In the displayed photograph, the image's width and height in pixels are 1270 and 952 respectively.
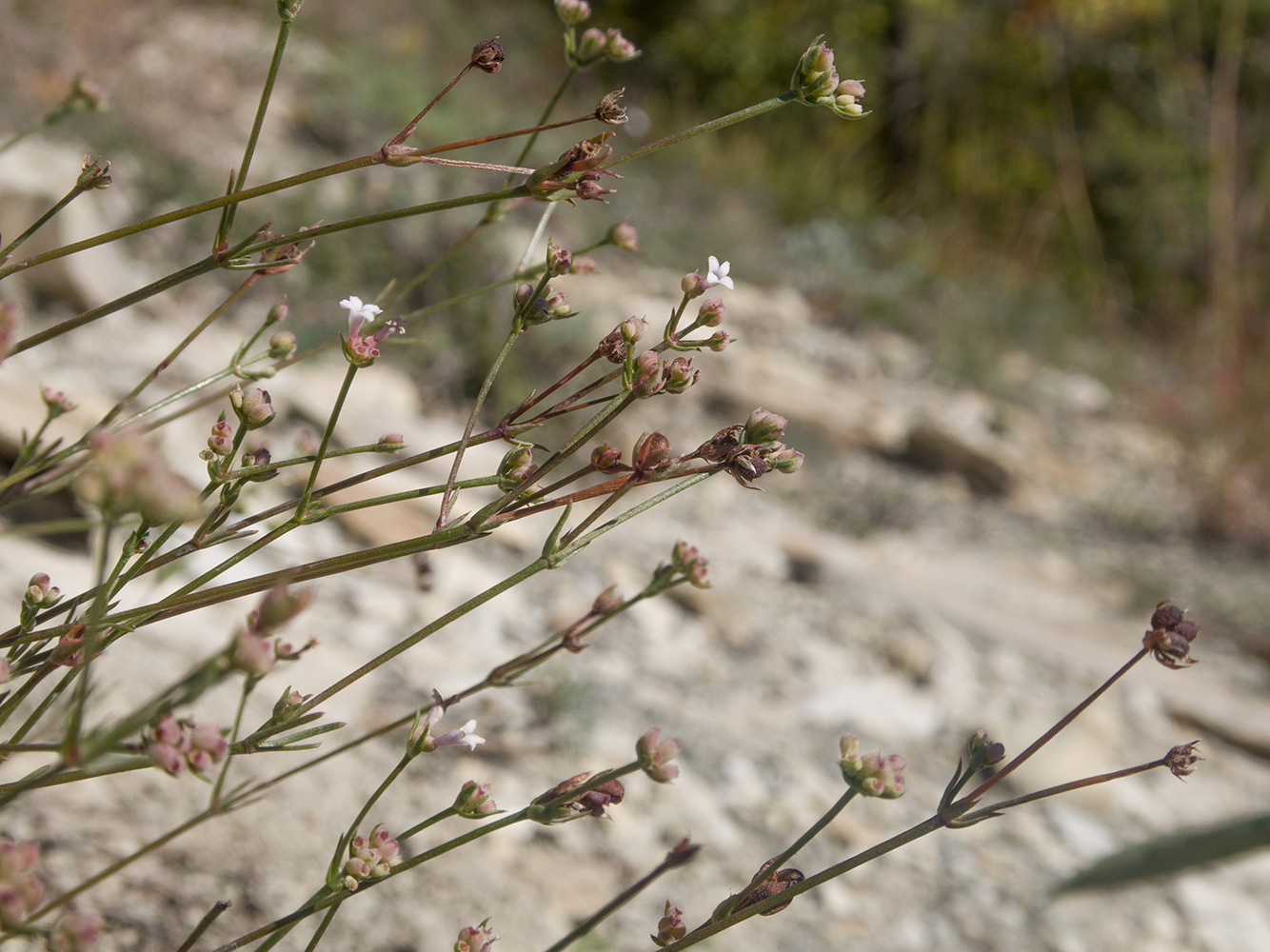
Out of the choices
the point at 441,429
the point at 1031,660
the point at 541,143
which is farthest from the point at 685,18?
Result: the point at 1031,660

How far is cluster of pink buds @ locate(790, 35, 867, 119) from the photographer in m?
0.69

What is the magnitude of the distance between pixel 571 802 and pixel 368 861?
5.7 inches

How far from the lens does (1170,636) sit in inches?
27.6

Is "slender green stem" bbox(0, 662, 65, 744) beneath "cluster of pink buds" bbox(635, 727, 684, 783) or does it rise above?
above

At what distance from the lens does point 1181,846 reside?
1.37m

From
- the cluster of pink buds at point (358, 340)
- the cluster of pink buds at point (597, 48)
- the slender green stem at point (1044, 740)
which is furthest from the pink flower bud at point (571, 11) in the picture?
the slender green stem at point (1044, 740)

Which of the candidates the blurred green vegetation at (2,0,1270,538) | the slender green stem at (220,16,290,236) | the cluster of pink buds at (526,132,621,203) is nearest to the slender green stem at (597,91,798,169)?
the cluster of pink buds at (526,132,621,203)

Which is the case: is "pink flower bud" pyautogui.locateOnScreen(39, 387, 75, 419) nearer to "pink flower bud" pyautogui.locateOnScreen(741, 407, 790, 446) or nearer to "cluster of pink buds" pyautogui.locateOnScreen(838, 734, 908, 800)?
"pink flower bud" pyautogui.locateOnScreen(741, 407, 790, 446)

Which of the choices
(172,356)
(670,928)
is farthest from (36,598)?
(670,928)

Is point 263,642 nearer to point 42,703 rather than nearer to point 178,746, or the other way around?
point 178,746

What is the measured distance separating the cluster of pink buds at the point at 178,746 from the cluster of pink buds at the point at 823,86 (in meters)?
0.55

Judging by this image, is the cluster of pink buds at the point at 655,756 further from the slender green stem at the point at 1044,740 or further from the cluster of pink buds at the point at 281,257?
the cluster of pink buds at the point at 281,257

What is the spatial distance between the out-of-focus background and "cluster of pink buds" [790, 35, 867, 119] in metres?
0.44

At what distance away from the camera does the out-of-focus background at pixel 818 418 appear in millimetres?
1720
